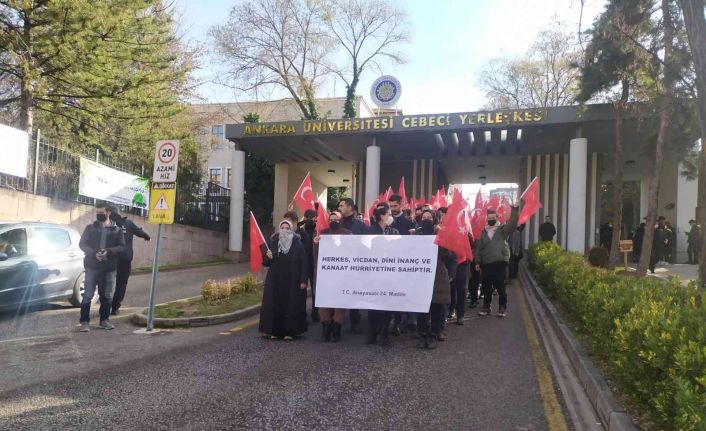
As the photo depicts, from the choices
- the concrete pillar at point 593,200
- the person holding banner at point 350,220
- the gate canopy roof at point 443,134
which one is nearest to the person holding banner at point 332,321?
the person holding banner at point 350,220

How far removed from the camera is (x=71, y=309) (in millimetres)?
9891

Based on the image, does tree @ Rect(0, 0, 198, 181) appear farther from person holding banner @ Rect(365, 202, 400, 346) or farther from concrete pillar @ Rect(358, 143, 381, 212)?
person holding banner @ Rect(365, 202, 400, 346)

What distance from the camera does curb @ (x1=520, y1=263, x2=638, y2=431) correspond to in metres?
4.07

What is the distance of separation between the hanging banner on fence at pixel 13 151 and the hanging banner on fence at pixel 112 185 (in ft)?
6.52

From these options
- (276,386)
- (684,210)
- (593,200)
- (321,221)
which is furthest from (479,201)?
(684,210)

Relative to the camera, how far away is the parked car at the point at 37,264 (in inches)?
333

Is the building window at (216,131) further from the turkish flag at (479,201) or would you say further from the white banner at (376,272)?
the white banner at (376,272)

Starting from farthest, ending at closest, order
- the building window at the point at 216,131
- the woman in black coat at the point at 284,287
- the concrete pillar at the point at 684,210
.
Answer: the building window at the point at 216,131
the concrete pillar at the point at 684,210
the woman in black coat at the point at 284,287

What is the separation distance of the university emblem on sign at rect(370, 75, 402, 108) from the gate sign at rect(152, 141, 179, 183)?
2002 cm

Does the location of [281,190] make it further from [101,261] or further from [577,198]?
[101,261]

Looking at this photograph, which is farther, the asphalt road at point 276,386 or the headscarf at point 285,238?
the headscarf at point 285,238

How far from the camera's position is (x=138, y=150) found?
68.6ft

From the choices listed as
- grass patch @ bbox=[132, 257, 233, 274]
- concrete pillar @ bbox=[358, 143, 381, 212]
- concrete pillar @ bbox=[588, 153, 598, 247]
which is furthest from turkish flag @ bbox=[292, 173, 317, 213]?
concrete pillar @ bbox=[588, 153, 598, 247]

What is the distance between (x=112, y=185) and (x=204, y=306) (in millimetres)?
9402
